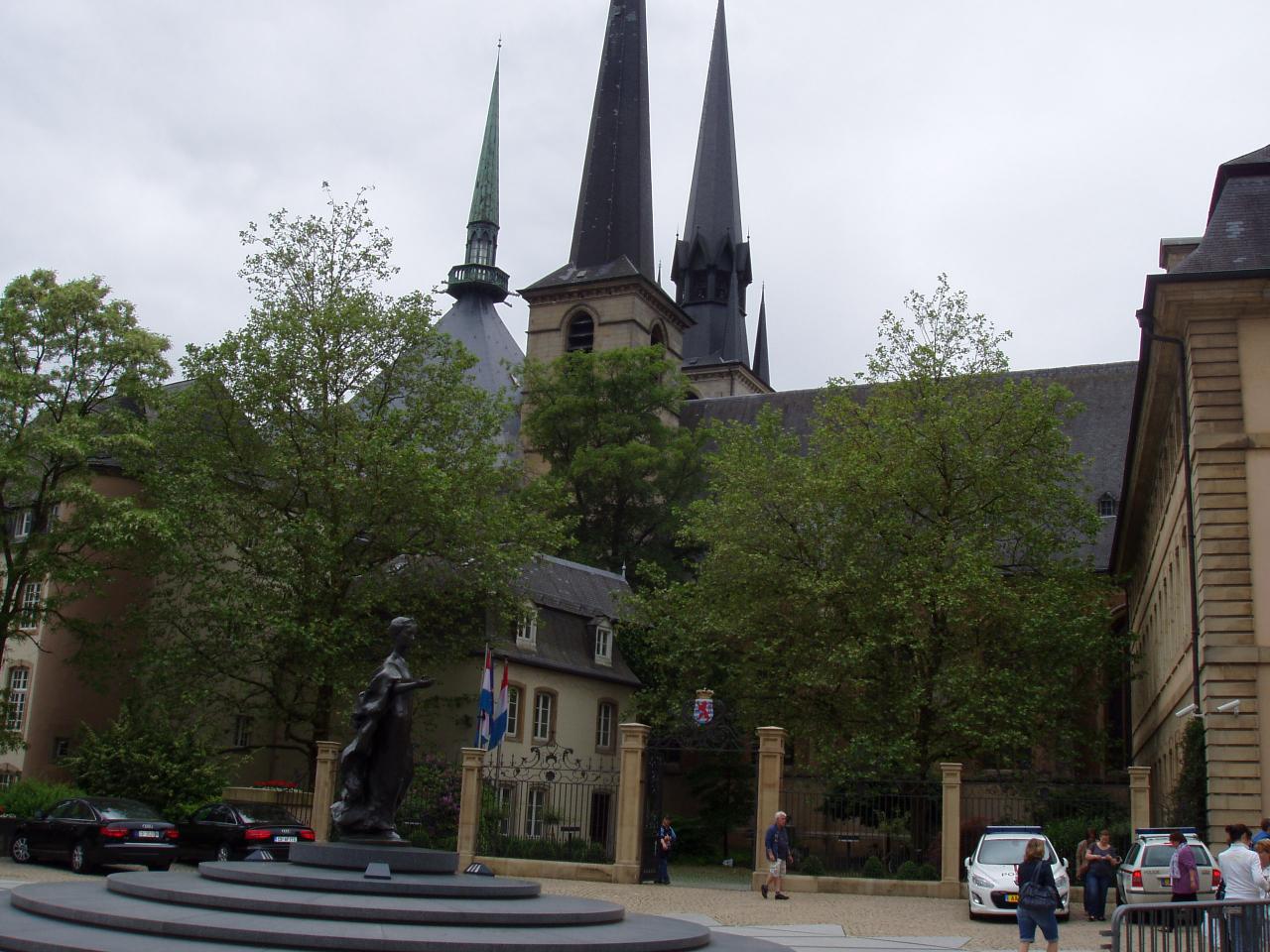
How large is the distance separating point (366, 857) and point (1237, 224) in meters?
18.1

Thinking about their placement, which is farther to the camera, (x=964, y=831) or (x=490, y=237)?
(x=490, y=237)

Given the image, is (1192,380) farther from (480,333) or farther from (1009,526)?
(480,333)

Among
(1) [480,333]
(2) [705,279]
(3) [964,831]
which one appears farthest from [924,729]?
(2) [705,279]

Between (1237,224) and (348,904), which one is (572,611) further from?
(348,904)

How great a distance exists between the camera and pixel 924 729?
30.8 m

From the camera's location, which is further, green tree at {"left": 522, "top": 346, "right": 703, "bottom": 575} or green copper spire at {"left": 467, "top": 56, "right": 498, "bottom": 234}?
green copper spire at {"left": 467, "top": 56, "right": 498, "bottom": 234}

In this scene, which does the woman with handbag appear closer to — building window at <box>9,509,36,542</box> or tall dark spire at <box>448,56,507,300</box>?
building window at <box>9,509,36,542</box>

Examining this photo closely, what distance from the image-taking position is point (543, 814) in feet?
104

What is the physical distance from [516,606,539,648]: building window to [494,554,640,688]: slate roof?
8.0 inches

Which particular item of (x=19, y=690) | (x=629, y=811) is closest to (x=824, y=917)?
(x=629, y=811)

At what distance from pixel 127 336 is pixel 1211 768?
23436 millimetres

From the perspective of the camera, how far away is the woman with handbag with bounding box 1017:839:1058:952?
1376 cm

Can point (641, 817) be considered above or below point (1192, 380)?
below

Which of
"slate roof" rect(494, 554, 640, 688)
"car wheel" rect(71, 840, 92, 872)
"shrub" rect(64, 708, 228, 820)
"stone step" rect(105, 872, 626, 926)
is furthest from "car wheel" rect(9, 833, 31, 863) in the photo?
"slate roof" rect(494, 554, 640, 688)
